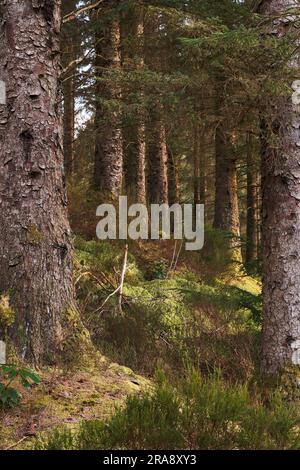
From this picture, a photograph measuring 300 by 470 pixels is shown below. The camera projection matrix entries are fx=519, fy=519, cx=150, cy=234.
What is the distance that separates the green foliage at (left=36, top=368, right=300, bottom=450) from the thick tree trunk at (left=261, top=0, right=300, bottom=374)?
1.76 metres

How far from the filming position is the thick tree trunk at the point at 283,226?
18.5 ft

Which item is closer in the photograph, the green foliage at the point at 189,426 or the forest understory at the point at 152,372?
the green foliage at the point at 189,426

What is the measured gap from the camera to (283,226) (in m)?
5.69

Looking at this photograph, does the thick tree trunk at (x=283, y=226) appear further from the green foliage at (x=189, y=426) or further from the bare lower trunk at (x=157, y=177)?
the bare lower trunk at (x=157, y=177)

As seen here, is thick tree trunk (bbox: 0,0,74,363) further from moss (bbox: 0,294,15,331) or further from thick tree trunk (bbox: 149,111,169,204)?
thick tree trunk (bbox: 149,111,169,204)

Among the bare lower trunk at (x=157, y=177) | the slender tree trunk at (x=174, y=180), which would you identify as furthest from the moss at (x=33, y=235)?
the slender tree trunk at (x=174, y=180)

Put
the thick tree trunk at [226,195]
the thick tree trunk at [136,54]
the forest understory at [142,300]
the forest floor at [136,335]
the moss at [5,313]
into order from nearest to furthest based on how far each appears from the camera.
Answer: the forest understory at [142,300] → the forest floor at [136,335] → the moss at [5,313] → the thick tree trunk at [136,54] → the thick tree trunk at [226,195]

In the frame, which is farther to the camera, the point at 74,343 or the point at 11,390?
the point at 74,343

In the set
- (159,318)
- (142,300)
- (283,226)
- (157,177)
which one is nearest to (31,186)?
(283,226)

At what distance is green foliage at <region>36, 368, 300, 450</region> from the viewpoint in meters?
3.60

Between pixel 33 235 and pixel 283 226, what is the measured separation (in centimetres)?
267

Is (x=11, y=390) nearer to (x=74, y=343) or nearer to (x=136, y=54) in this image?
(x=74, y=343)
